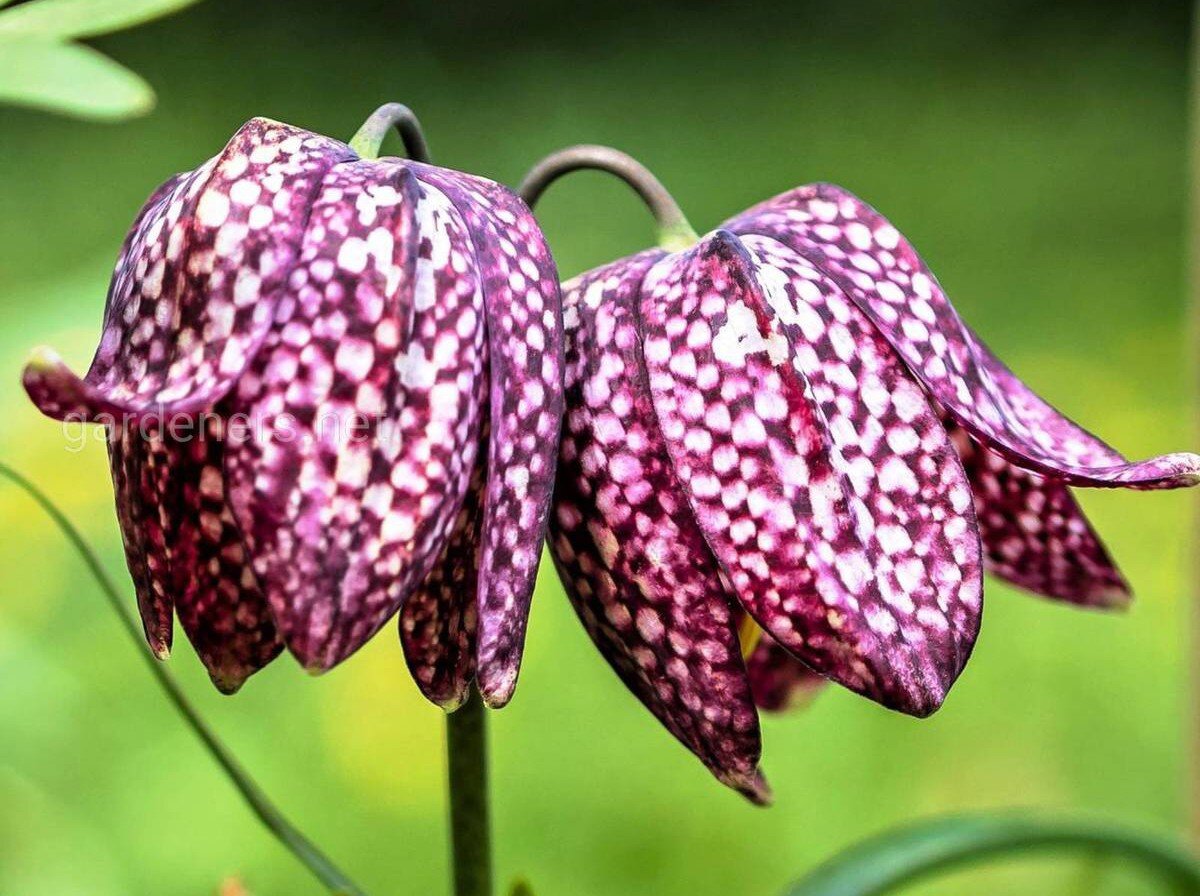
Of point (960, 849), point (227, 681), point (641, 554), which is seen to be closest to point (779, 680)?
point (960, 849)

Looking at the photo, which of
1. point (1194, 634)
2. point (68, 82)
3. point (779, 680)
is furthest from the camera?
point (1194, 634)

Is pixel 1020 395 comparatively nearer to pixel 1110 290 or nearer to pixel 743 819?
pixel 743 819

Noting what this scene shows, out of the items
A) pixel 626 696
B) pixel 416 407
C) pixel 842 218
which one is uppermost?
pixel 842 218

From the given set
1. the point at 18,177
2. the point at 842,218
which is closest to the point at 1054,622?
the point at 842,218

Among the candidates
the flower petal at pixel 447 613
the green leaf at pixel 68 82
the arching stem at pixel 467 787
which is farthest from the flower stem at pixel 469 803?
the green leaf at pixel 68 82

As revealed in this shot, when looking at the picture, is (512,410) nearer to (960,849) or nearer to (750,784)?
(750,784)

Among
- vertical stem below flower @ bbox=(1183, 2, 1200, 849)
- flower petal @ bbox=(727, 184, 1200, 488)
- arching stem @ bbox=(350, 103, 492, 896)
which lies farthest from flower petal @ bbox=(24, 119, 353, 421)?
vertical stem below flower @ bbox=(1183, 2, 1200, 849)
